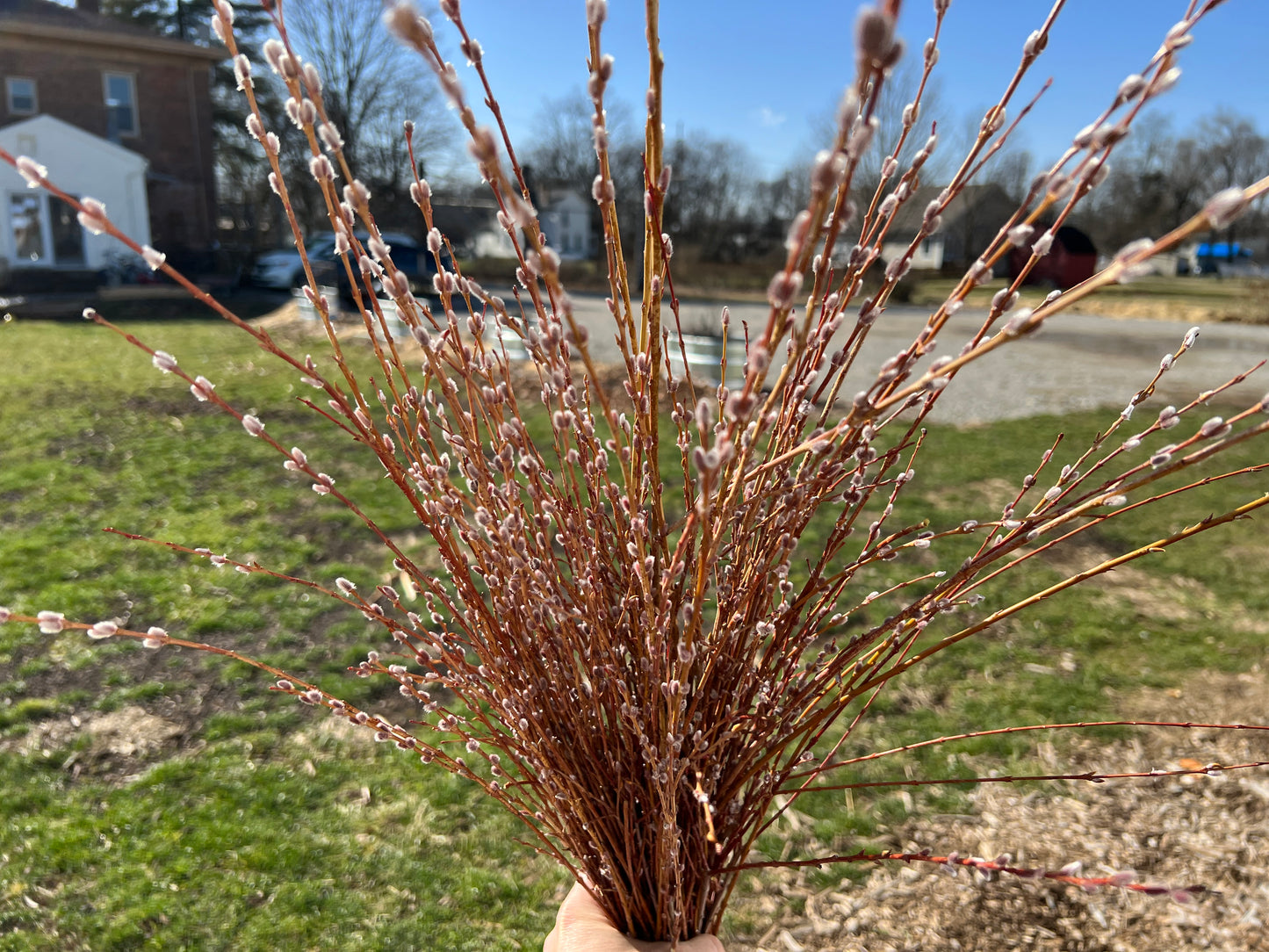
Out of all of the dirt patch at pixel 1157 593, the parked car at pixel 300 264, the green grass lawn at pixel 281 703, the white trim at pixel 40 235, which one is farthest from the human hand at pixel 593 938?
the white trim at pixel 40 235

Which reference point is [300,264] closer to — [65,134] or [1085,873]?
[65,134]

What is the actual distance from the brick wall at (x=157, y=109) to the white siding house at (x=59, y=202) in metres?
2.11

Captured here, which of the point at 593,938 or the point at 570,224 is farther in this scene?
the point at 570,224

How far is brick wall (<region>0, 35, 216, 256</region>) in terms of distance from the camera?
71.2ft

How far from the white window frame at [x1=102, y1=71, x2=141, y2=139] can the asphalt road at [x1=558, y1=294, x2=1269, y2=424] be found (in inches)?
526

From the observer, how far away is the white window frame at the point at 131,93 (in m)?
22.6

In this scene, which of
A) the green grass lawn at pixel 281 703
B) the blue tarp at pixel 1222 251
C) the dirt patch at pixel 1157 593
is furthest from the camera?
the blue tarp at pixel 1222 251

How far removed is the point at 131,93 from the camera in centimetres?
2305

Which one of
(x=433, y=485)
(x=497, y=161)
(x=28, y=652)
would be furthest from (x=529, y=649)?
(x=28, y=652)

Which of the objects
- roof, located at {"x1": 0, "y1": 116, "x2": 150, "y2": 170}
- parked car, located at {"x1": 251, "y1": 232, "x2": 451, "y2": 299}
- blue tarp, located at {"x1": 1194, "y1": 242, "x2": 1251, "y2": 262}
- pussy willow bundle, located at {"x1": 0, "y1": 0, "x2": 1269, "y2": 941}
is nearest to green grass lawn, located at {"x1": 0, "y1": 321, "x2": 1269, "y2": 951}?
pussy willow bundle, located at {"x1": 0, "y1": 0, "x2": 1269, "y2": 941}

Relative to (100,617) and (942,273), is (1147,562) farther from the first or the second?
(942,273)

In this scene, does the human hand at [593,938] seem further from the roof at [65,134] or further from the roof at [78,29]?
the roof at [78,29]

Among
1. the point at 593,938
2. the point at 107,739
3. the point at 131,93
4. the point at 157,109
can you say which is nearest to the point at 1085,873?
the point at 593,938

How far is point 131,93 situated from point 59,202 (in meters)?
5.15
